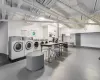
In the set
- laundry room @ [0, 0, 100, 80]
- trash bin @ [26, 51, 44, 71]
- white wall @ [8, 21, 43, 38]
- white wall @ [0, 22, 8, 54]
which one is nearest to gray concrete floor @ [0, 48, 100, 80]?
laundry room @ [0, 0, 100, 80]

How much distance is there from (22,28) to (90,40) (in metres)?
7.23

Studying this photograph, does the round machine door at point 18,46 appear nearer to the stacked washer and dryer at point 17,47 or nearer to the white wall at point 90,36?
the stacked washer and dryer at point 17,47

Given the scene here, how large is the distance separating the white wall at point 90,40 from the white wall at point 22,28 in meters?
5.05

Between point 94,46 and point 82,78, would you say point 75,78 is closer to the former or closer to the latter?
point 82,78

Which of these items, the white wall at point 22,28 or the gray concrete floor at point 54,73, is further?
the white wall at point 22,28

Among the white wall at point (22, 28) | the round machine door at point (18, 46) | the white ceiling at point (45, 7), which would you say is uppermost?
the white ceiling at point (45, 7)

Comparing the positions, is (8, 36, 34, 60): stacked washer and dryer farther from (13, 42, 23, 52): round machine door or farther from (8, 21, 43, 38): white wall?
(8, 21, 43, 38): white wall

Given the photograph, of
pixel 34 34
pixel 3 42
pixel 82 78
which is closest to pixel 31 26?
pixel 34 34

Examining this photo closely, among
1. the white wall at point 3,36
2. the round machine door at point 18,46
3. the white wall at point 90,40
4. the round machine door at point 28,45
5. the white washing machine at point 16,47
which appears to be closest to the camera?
the white washing machine at point 16,47

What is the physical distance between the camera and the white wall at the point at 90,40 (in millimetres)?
7561

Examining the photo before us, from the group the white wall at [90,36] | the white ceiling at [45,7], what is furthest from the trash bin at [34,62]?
the white wall at [90,36]

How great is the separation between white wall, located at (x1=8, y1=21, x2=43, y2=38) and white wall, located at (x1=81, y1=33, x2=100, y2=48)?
5.05 m

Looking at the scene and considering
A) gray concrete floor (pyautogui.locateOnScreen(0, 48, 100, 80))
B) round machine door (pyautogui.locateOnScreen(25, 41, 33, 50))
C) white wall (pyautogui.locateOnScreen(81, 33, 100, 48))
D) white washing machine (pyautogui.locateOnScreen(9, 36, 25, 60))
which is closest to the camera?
gray concrete floor (pyautogui.locateOnScreen(0, 48, 100, 80))

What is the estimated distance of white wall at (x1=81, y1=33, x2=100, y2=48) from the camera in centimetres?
756
